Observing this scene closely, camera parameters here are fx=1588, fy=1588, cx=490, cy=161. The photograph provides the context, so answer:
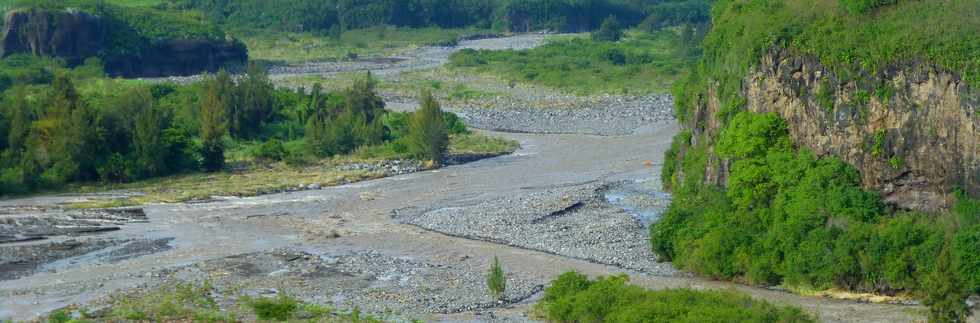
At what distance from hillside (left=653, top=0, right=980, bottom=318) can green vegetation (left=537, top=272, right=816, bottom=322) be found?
5.65 m

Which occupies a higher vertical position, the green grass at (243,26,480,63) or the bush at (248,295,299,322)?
the bush at (248,295,299,322)

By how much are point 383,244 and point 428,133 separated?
22.2 meters

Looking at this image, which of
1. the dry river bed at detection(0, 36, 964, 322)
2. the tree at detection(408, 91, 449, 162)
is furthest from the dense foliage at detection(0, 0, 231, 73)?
the dry river bed at detection(0, 36, 964, 322)

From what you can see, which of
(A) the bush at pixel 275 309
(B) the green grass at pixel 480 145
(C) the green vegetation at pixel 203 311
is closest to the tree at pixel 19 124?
(B) the green grass at pixel 480 145

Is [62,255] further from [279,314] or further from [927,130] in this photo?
[927,130]

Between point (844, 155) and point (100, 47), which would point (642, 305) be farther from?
point (100, 47)

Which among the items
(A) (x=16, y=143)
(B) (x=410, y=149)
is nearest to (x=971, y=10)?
(B) (x=410, y=149)

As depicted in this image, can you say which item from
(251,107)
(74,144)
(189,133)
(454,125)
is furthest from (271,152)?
(454,125)

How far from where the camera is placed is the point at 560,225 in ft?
194

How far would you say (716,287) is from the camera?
47.7 metres

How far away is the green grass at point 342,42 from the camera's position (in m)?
142

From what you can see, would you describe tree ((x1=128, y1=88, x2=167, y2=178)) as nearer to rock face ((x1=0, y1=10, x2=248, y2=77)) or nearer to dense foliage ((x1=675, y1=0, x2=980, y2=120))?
dense foliage ((x1=675, y1=0, x2=980, y2=120))

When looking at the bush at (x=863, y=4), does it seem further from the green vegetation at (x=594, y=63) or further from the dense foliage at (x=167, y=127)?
the green vegetation at (x=594, y=63)

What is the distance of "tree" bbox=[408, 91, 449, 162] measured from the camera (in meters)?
78.3
